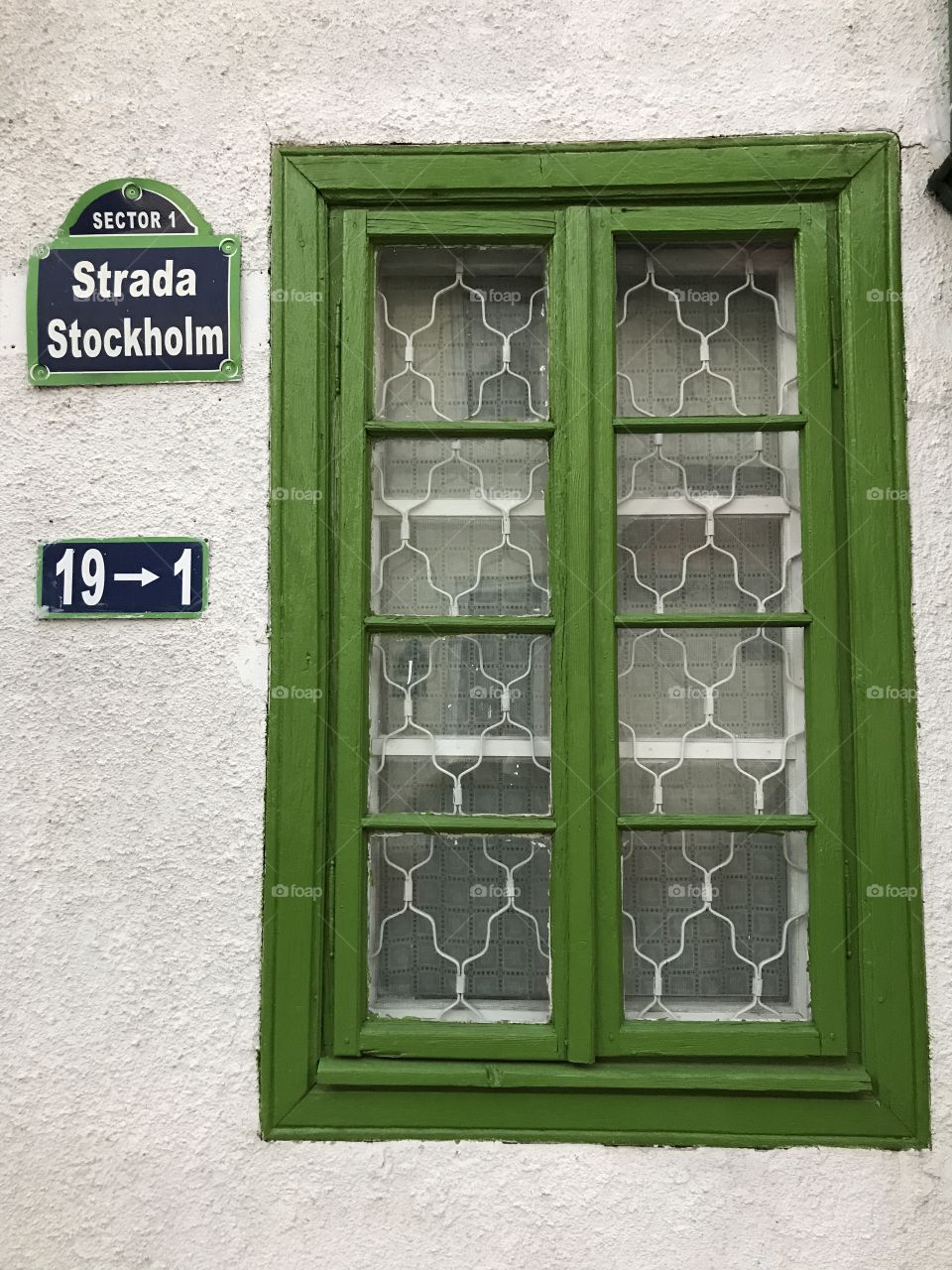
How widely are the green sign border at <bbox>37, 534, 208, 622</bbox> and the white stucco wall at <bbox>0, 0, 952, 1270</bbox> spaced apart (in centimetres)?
2

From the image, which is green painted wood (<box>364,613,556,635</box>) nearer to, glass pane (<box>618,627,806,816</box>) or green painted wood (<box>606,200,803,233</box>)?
glass pane (<box>618,627,806,816</box>)

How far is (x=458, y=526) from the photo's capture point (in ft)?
6.75

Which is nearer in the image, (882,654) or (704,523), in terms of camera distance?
(882,654)

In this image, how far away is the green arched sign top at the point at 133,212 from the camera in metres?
2.01

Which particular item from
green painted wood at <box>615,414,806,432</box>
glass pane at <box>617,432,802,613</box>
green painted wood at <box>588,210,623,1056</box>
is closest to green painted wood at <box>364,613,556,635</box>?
green painted wood at <box>588,210,623,1056</box>

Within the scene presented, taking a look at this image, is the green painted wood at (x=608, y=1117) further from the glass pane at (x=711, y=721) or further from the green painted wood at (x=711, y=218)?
the green painted wood at (x=711, y=218)

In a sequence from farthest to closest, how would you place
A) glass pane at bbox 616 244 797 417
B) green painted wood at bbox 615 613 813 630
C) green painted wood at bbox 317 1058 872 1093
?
glass pane at bbox 616 244 797 417
green painted wood at bbox 615 613 813 630
green painted wood at bbox 317 1058 872 1093

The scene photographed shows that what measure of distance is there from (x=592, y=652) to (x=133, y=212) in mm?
1492

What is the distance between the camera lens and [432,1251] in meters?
1.84

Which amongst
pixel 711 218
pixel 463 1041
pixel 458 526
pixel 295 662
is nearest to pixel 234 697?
pixel 295 662

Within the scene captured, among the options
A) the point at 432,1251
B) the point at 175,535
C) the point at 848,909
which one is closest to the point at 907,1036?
the point at 848,909

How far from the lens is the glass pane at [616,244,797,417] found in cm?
207

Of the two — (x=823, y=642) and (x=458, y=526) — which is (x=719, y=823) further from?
(x=458, y=526)

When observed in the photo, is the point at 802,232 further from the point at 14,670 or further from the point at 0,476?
the point at 14,670
